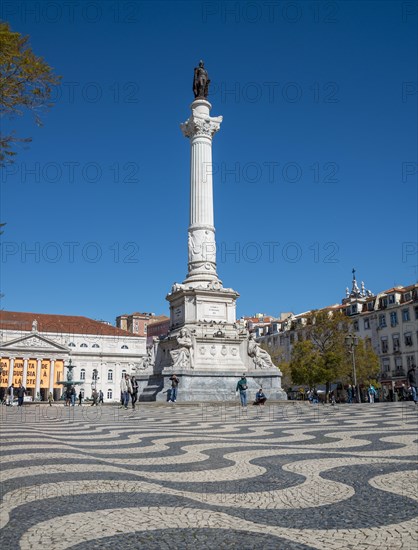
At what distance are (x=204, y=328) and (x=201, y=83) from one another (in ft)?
57.8

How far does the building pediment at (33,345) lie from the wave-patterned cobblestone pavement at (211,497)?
78.6 metres

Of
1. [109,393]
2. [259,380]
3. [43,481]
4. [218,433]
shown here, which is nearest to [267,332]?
[109,393]

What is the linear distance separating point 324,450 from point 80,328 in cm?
8657

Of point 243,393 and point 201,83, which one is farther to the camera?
point 201,83

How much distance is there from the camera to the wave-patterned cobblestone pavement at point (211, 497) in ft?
9.93

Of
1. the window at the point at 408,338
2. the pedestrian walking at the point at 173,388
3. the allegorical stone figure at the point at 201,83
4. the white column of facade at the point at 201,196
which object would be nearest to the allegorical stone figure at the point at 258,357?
the white column of facade at the point at 201,196

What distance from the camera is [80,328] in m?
89.8

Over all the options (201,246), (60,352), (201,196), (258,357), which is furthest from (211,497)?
(60,352)

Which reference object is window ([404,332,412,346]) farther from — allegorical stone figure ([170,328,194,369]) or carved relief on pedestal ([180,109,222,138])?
allegorical stone figure ([170,328,194,369])

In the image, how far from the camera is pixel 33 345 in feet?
271

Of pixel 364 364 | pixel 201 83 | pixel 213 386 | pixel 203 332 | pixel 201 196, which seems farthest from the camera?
pixel 364 364

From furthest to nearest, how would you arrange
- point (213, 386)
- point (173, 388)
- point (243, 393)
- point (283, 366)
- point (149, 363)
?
point (283, 366), point (149, 363), point (213, 386), point (173, 388), point (243, 393)

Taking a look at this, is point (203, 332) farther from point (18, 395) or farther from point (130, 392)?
point (18, 395)

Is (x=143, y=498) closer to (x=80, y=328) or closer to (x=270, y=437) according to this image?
(x=270, y=437)
